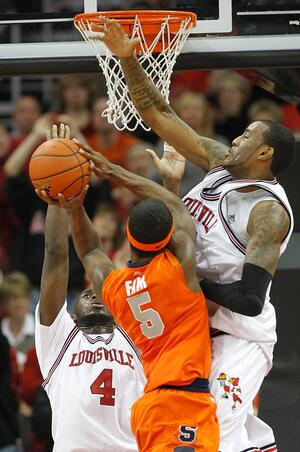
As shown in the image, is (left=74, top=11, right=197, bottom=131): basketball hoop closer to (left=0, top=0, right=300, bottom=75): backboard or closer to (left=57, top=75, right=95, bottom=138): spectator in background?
(left=0, top=0, right=300, bottom=75): backboard

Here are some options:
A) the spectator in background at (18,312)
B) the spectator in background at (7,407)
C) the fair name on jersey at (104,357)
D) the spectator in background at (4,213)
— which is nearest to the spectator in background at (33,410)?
the spectator in background at (7,407)

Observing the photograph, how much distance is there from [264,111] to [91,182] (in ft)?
5.00

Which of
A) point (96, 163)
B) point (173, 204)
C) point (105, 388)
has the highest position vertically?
point (96, 163)

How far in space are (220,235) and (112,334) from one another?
3.10 feet

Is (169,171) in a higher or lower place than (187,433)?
higher

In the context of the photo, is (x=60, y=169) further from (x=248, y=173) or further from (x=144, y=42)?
(x=144, y=42)

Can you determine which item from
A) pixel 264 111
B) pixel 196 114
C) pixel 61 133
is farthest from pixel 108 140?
pixel 61 133

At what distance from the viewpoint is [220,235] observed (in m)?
4.93

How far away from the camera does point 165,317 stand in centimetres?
469

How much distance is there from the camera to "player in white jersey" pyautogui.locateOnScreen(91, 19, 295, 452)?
4699 millimetres

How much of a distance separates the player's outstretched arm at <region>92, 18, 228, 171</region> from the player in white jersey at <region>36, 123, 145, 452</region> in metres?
0.67

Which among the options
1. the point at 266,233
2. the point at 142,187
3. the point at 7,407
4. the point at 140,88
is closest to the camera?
the point at 266,233

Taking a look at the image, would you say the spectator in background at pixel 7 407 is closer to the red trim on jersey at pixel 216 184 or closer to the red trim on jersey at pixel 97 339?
the red trim on jersey at pixel 97 339

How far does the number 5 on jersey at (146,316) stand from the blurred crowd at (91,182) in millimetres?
2971
